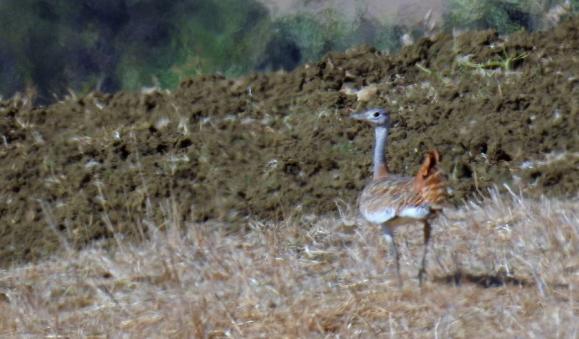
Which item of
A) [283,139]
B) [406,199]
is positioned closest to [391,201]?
[406,199]

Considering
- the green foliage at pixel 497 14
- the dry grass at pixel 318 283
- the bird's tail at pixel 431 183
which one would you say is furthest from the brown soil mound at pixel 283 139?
the bird's tail at pixel 431 183

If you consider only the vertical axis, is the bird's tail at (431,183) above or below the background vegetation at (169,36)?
above

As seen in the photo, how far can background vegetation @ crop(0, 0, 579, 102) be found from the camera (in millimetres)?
12938

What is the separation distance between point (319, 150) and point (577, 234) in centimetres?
280

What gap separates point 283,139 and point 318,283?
268 cm

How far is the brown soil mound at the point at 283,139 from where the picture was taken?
29.1 feet

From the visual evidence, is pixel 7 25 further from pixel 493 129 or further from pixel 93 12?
pixel 493 129

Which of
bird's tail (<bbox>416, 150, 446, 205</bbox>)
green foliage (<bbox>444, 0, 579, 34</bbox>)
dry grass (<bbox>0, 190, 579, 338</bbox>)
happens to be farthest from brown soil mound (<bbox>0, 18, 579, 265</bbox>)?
bird's tail (<bbox>416, 150, 446, 205</bbox>)

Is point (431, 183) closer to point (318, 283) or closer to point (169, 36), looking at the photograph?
point (318, 283)


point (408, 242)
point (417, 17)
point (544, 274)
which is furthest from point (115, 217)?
point (417, 17)

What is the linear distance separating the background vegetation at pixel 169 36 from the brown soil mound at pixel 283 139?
188 cm

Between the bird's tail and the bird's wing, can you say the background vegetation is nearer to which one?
the bird's wing

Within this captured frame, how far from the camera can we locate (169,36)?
44.3ft

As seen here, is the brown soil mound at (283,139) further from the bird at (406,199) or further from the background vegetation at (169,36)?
the background vegetation at (169,36)
